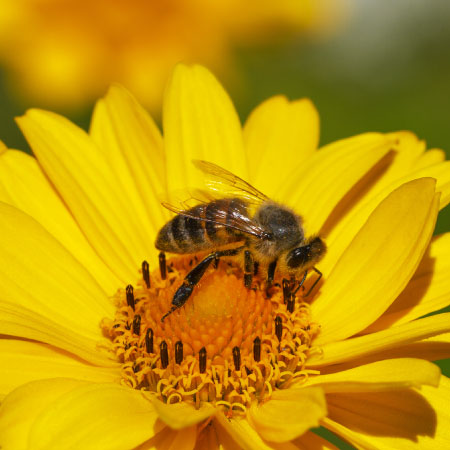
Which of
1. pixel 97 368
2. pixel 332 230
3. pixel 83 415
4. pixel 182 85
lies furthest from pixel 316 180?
pixel 83 415

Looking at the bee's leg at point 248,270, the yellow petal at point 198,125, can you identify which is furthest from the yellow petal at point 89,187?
the bee's leg at point 248,270

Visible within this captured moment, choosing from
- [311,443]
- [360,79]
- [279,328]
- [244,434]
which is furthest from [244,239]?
[360,79]

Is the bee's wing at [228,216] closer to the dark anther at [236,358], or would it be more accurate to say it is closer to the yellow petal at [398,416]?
the dark anther at [236,358]

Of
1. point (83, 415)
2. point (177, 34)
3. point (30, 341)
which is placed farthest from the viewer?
point (177, 34)

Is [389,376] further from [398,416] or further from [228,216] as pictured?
[228,216]

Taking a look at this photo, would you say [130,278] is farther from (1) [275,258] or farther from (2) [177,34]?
(2) [177,34]

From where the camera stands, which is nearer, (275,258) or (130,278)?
(275,258)
